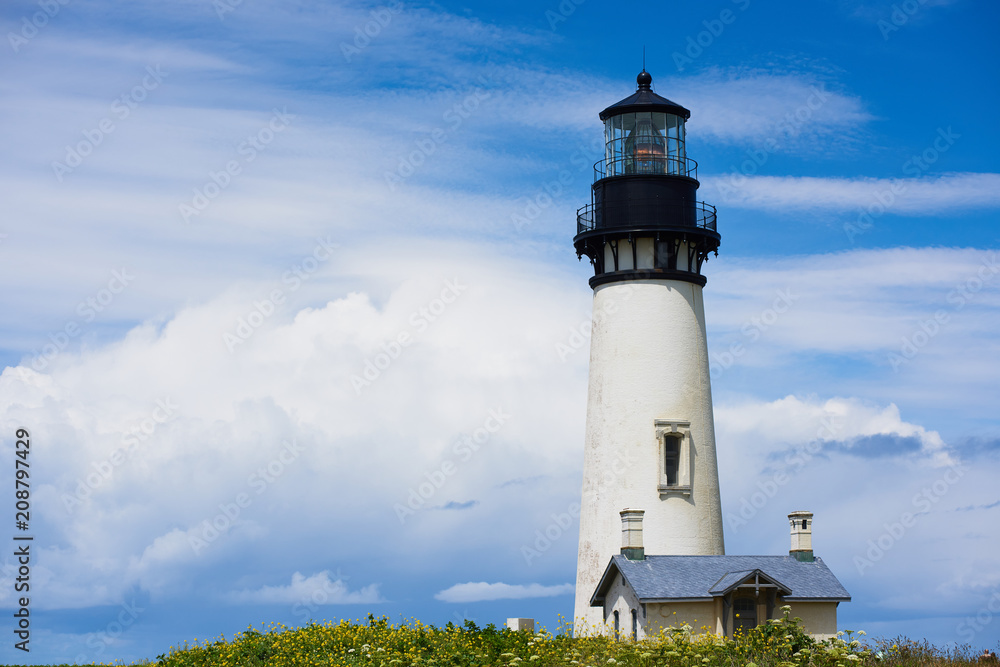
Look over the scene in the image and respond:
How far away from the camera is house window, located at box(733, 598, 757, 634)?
31.1 m

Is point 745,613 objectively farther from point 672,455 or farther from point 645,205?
point 645,205

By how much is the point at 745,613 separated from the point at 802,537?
3.34 metres

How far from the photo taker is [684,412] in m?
34.6

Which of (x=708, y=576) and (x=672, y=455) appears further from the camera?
(x=672, y=455)

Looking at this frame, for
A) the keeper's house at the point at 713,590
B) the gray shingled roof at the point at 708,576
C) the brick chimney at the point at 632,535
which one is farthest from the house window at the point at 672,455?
the gray shingled roof at the point at 708,576

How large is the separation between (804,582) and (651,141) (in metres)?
13.2

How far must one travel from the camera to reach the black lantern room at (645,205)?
35.2 metres

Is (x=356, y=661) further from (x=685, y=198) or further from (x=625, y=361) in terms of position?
(x=685, y=198)

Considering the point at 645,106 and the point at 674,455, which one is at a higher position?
the point at 645,106

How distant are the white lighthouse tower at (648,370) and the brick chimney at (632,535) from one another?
123 cm

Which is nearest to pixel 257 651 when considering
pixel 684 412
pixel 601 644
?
pixel 601 644

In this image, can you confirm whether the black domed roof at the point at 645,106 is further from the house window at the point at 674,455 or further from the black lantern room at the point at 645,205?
the house window at the point at 674,455

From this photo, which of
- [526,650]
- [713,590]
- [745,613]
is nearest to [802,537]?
[745,613]

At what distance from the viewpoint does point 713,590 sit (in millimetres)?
30906
